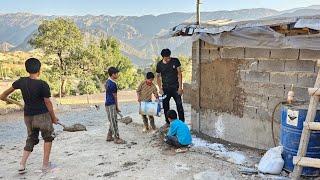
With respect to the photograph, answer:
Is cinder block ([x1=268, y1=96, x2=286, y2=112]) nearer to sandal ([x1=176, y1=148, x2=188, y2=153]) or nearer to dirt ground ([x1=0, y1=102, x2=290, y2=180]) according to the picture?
dirt ground ([x1=0, y1=102, x2=290, y2=180])

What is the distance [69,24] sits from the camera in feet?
87.2

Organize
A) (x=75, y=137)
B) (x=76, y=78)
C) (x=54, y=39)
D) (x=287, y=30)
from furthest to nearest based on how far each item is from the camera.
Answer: (x=76, y=78), (x=54, y=39), (x=75, y=137), (x=287, y=30)

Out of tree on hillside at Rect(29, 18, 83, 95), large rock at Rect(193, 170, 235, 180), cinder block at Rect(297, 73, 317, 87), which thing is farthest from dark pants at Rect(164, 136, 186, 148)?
tree on hillside at Rect(29, 18, 83, 95)

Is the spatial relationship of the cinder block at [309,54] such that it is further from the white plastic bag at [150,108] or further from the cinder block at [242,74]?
the white plastic bag at [150,108]

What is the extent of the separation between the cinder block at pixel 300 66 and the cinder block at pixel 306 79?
79 millimetres

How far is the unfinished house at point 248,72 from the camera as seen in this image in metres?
6.03

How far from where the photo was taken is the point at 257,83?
6.98 metres

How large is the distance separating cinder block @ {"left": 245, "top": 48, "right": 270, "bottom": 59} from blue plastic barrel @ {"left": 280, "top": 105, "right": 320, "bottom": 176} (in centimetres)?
145

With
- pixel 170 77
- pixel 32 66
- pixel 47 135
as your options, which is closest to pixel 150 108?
pixel 170 77

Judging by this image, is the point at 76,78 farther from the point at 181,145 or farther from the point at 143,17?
the point at 143,17

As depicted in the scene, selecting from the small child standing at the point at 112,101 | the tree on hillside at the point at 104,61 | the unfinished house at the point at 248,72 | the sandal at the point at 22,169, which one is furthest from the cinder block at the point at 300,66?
the tree on hillside at the point at 104,61

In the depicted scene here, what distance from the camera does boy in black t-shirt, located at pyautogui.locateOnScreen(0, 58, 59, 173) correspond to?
18.4 feet

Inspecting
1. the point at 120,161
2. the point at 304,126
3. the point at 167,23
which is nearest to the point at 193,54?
the point at 120,161

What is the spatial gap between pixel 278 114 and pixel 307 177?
1.49 metres
